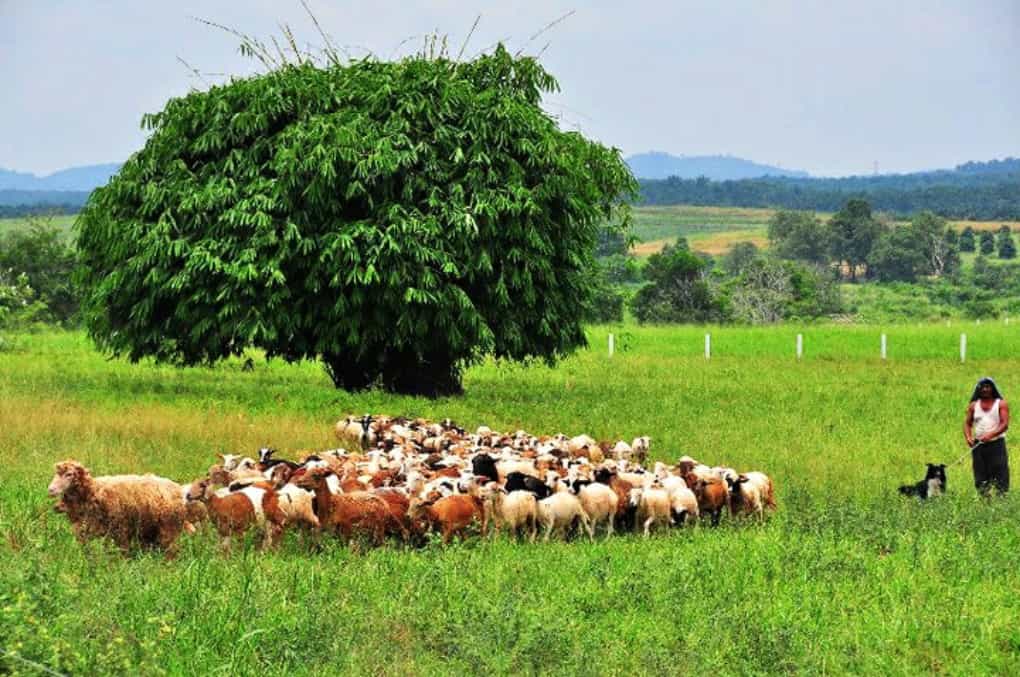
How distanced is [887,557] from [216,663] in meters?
6.51

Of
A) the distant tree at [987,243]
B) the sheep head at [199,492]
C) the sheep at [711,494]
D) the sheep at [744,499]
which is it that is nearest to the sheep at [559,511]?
the sheep at [711,494]

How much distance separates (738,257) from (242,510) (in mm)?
113718

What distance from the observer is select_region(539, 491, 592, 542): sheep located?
45.2 feet

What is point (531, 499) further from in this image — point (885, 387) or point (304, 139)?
point (885, 387)

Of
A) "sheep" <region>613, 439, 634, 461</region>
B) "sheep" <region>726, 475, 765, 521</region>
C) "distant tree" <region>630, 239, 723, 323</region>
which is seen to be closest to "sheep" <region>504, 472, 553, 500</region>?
"sheep" <region>726, 475, 765, 521</region>

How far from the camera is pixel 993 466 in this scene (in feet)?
55.7

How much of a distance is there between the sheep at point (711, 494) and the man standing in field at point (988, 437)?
3.66 meters

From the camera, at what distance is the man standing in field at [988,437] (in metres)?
16.8

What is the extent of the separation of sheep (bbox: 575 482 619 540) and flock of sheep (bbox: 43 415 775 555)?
0.03 ft

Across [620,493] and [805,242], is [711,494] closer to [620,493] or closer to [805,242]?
[620,493]

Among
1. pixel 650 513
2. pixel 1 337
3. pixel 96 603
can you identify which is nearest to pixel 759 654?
pixel 96 603

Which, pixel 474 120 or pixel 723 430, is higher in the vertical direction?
pixel 474 120

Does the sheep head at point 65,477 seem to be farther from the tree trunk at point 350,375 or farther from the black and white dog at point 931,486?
the tree trunk at point 350,375

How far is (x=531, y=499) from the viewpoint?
13.7 meters
